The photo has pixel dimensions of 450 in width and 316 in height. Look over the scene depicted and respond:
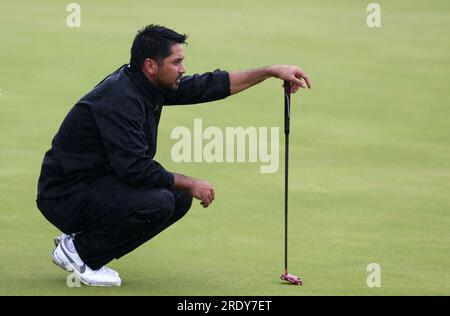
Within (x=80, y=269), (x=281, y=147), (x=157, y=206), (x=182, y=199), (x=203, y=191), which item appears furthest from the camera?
(x=281, y=147)

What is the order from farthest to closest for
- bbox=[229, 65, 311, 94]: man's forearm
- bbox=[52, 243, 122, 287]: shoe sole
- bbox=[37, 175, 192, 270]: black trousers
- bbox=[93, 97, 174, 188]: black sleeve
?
1. bbox=[229, 65, 311, 94]: man's forearm
2. bbox=[52, 243, 122, 287]: shoe sole
3. bbox=[37, 175, 192, 270]: black trousers
4. bbox=[93, 97, 174, 188]: black sleeve

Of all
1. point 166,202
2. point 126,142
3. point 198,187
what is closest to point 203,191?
point 198,187

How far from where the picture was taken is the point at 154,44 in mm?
7508

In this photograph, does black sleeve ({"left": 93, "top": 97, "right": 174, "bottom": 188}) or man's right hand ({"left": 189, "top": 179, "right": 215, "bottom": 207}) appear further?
man's right hand ({"left": 189, "top": 179, "right": 215, "bottom": 207})

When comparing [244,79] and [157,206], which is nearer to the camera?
[157,206]

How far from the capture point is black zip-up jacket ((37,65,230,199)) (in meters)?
7.29

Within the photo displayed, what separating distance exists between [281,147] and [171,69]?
5662 millimetres

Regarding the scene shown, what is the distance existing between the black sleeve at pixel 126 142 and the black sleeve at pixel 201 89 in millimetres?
669

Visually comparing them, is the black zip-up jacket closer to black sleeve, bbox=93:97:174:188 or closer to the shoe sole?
black sleeve, bbox=93:97:174:188

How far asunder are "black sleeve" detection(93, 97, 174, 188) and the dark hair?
31 cm

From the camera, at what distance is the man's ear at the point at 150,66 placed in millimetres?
Answer: 7520

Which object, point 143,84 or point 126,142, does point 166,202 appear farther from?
point 143,84

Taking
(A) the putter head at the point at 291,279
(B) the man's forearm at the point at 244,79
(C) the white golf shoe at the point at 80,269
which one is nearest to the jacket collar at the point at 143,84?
(B) the man's forearm at the point at 244,79

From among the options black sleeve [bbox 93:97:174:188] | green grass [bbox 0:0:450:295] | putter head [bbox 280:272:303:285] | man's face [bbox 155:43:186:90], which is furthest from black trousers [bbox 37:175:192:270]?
putter head [bbox 280:272:303:285]
